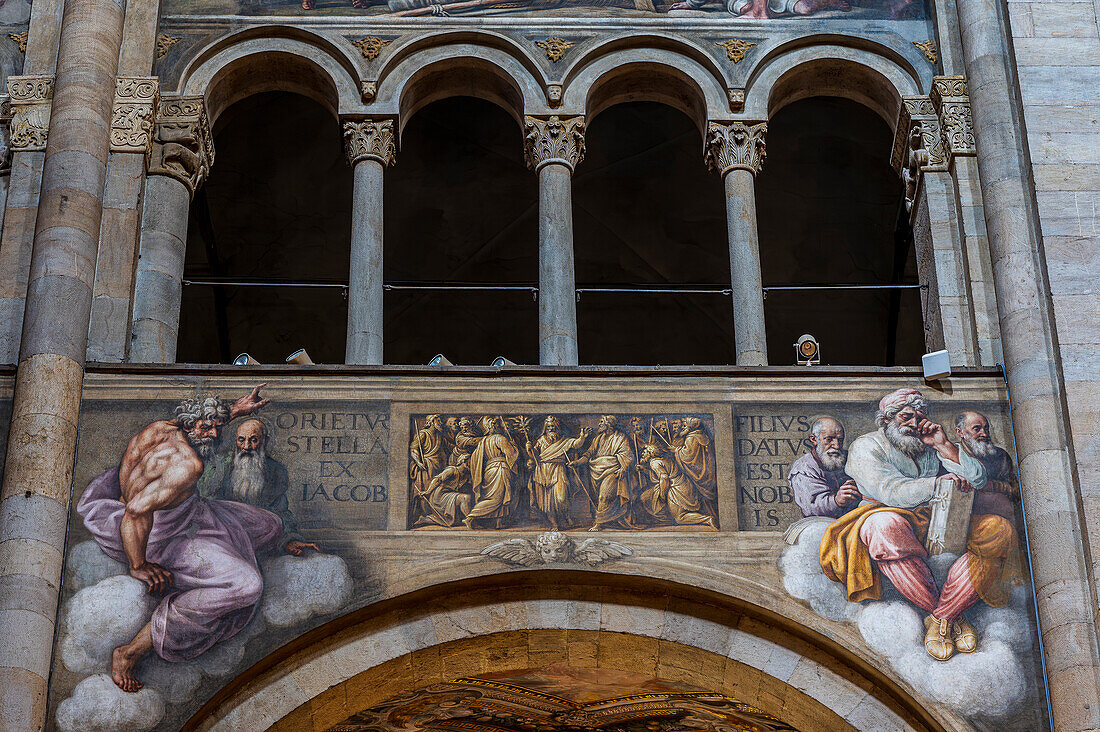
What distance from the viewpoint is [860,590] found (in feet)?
39.4

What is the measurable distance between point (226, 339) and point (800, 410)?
8.20 m

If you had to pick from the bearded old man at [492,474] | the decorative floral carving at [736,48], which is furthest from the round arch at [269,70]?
the bearded old man at [492,474]

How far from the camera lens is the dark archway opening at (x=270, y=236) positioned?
60.7 ft

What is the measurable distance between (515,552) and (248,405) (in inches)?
79.7

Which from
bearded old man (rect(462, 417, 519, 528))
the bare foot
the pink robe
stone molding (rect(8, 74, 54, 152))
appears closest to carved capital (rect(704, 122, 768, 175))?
bearded old man (rect(462, 417, 519, 528))

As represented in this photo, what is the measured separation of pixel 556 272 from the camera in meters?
13.6

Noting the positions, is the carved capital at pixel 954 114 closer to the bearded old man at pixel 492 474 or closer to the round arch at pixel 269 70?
the bearded old man at pixel 492 474

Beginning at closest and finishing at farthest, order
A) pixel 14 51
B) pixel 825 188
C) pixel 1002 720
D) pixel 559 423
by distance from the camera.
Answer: pixel 1002 720 < pixel 559 423 < pixel 14 51 < pixel 825 188

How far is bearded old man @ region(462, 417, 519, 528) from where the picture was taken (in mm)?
12219

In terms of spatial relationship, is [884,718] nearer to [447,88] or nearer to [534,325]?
[447,88]

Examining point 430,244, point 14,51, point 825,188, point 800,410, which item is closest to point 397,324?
point 430,244

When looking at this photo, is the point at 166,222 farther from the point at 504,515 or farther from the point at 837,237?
the point at 837,237

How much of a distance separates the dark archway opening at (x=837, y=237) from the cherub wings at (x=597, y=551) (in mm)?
7121

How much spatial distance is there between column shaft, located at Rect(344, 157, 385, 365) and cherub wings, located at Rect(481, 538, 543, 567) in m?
1.85
